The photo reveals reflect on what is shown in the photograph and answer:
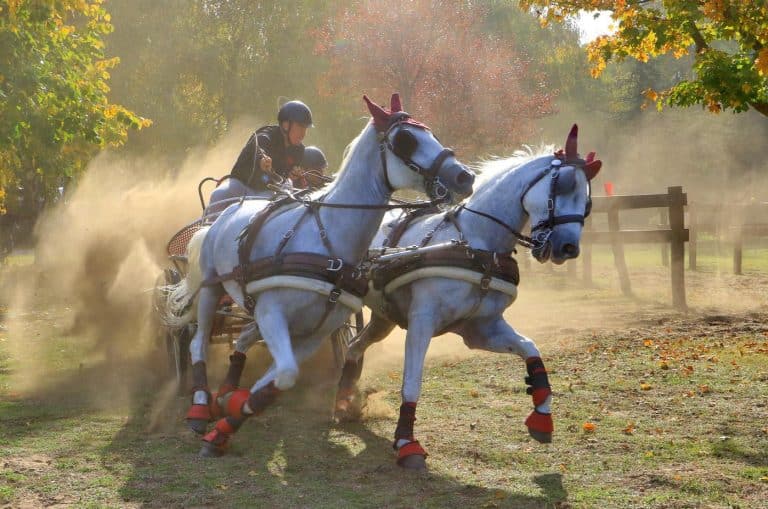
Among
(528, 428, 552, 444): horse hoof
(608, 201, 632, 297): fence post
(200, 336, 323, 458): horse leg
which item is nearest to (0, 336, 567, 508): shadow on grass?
(200, 336, 323, 458): horse leg

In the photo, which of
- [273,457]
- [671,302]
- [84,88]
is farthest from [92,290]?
[671,302]

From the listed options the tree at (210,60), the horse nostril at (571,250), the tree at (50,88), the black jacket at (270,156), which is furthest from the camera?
the tree at (210,60)

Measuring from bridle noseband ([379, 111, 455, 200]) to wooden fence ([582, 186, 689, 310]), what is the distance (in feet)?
30.6

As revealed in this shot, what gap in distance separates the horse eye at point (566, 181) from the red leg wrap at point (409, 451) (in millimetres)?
1963

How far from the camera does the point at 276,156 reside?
27.9 ft

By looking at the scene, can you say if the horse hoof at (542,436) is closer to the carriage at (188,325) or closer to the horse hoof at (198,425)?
the horse hoof at (198,425)

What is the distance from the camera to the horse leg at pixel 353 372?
25.0ft

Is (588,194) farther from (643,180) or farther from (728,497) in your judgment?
(643,180)

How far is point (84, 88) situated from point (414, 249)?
32.7ft

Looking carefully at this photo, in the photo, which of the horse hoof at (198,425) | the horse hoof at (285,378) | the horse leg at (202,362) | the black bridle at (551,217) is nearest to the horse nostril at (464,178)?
the black bridle at (551,217)

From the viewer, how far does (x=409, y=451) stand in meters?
Answer: 6.07

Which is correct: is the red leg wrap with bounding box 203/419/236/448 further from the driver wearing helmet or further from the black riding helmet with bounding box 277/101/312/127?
the black riding helmet with bounding box 277/101/312/127

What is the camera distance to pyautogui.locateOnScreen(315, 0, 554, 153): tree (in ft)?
81.1

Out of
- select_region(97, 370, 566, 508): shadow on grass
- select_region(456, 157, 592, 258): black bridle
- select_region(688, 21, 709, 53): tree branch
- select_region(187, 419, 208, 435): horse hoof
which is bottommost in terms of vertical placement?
select_region(97, 370, 566, 508): shadow on grass
